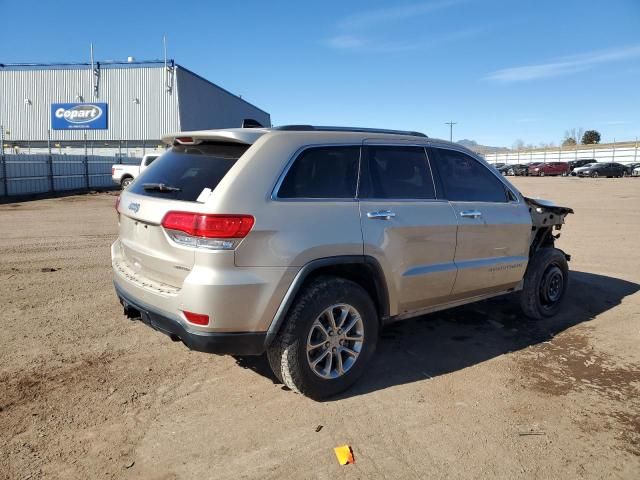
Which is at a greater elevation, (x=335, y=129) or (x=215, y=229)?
(x=335, y=129)

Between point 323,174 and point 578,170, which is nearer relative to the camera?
point 323,174

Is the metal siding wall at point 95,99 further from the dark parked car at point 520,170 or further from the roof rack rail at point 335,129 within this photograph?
the dark parked car at point 520,170

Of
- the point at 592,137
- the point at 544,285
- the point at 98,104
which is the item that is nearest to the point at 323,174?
the point at 544,285

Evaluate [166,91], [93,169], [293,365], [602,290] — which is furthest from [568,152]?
[293,365]

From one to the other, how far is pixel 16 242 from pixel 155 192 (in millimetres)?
7356

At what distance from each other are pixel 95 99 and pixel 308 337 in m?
41.1

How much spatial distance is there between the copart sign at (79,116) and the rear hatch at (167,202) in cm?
3943


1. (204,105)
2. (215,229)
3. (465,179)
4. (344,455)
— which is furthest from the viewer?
(204,105)

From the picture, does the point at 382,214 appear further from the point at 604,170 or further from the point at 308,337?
the point at 604,170

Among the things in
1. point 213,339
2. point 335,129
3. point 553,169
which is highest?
point 553,169

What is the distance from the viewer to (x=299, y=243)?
10.6 ft

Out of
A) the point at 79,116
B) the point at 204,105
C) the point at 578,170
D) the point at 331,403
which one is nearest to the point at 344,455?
the point at 331,403

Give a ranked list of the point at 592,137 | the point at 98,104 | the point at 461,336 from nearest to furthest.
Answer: the point at 461,336, the point at 98,104, the point at 592,137

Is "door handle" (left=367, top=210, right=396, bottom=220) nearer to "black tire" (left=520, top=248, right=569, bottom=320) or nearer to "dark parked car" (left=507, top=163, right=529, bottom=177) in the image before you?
"black tire" (left=520, top=248, right=569, bottom=320)
